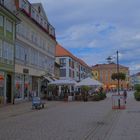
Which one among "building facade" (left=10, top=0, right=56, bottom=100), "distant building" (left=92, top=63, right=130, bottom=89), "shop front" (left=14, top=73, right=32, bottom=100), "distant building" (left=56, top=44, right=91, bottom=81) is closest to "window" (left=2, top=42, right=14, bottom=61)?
"building facade" (left=10, top=0, right=56, bottom=100)

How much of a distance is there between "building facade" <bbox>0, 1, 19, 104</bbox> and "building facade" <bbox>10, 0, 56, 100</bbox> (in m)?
1.66

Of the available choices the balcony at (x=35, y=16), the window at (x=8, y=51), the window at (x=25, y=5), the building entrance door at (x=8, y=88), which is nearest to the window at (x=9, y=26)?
the window at (x=8, y=51)

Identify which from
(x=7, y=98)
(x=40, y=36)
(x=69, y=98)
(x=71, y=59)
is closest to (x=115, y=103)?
(x=7, y=98)

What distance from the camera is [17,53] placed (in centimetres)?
4544

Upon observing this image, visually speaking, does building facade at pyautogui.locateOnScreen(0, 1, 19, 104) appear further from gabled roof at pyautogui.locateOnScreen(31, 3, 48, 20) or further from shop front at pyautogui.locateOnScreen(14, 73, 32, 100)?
gabled roof at pyautogui.locateOnScreen(31, 3, 48, 20)

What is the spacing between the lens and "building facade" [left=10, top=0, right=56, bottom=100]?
152 ft

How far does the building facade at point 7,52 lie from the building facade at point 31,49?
166cm

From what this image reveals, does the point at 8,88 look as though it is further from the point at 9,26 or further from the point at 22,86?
the point at 9,26

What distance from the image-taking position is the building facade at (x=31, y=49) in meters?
46.3

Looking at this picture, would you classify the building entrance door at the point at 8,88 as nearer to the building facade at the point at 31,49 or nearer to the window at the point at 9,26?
the building facade at the point at 31,49

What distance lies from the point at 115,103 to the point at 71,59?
6813cm

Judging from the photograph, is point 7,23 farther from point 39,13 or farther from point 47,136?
point 47,136

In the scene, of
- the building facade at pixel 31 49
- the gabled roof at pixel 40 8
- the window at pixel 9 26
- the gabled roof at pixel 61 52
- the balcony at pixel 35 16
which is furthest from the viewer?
the gabled roof at pixel 61 52

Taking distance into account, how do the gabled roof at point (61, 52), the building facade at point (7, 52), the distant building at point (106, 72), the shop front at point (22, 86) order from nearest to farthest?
the building facade at point (7, 52) → the shop front at point (22, 86) → the gabled roof at point (61, 52) → the distant building at point (106, 72)
